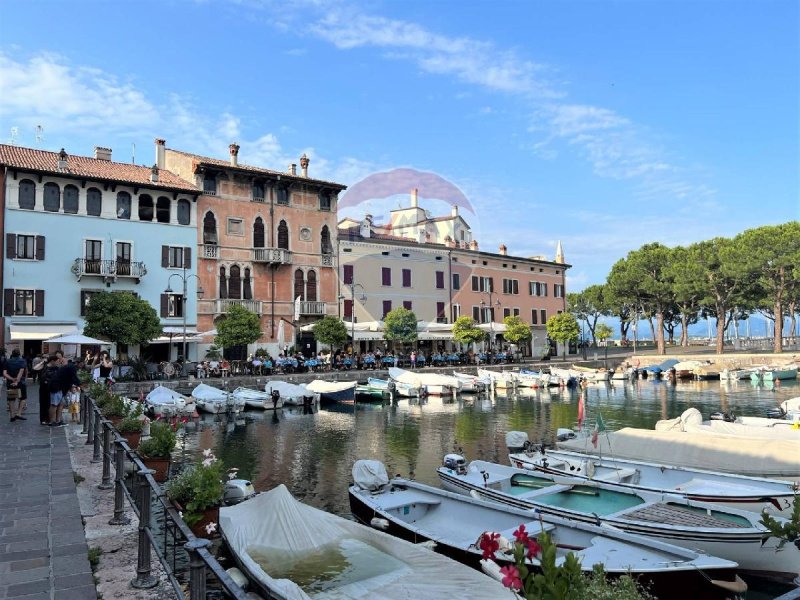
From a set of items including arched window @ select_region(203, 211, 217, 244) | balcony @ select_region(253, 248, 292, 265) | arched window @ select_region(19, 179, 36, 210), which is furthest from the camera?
balcony @ select_region(253, 248, 292, 265)

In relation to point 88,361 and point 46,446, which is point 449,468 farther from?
point 88,361

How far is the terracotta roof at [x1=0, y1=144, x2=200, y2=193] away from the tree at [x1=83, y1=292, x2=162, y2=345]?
9.28m

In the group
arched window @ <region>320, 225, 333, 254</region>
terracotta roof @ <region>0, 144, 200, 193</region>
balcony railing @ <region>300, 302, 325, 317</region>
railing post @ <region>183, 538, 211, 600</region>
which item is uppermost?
terracotta roof @ <region>0, 144, 200, 193</region>

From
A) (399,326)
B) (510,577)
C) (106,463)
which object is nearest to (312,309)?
(399,326)

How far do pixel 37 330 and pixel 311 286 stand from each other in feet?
60.9

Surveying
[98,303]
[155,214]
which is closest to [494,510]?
[98,303]

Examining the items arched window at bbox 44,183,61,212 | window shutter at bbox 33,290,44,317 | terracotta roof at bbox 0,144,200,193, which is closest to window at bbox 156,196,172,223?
terracotta roof at bbox 0,144,200,193

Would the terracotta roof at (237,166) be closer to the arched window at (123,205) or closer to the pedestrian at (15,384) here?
the arched window at (123,205)

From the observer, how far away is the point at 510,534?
8.85 m

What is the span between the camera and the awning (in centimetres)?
3198

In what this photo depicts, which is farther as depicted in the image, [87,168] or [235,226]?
[235,226]

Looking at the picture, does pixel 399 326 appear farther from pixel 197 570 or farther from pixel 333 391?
pixel 197 570

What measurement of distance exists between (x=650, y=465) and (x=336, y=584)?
899 cm

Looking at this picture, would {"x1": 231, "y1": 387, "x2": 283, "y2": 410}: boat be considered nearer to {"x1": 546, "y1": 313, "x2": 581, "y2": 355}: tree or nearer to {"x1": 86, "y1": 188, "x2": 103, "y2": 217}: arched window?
{"x1": 86, "y1": 188, "x2": 103, "y2": 217}: arched window
